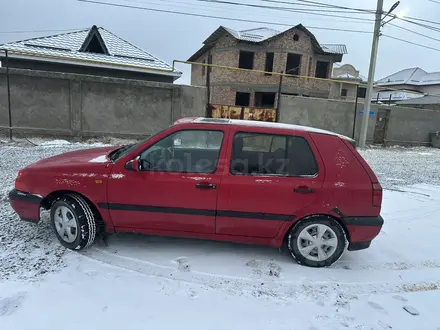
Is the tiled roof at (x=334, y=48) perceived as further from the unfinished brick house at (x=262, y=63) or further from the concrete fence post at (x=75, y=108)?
the concrete fence post at (x=75, y=108)

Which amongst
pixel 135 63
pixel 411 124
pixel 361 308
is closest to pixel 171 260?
pixel 361 308

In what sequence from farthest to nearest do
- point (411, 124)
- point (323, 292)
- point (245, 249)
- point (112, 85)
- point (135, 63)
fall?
point (411, 124)
point (135, 63)
point (112, 85)
point (245, 249)
point (323, 292)

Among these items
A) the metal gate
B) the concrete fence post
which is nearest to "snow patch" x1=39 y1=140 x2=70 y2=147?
the concrete fence post

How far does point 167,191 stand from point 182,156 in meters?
0.59

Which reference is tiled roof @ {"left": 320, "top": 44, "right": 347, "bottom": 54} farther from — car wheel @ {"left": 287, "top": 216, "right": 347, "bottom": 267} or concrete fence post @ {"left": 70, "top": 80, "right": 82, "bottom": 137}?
car wheel @ {"left": 287, "top": 216, "right": 347, "bottom": 267}

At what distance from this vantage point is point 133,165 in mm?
3162

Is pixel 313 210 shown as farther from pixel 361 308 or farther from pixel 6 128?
pixel 6 128

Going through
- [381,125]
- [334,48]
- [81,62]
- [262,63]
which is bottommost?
[381,125]

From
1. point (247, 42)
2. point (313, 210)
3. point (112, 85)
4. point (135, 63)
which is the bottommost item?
point (313, 210)

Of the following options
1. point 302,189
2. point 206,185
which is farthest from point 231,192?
point 302,189

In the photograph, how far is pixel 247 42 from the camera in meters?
26.9

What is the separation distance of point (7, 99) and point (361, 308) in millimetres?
11891

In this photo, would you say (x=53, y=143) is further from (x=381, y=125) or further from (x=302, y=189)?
(x=381, y=125)

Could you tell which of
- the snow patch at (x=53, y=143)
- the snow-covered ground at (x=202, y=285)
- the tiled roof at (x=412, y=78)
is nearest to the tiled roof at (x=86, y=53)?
the snow patch at (x=53, y=143)
